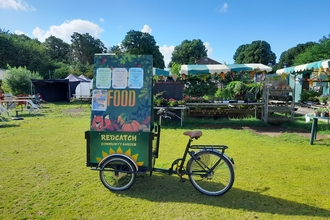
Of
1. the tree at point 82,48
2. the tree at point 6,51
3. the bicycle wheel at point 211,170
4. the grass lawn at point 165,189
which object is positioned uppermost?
the tree at point 82,48

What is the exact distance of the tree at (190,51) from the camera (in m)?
53.6

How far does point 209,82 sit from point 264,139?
5.73 metres

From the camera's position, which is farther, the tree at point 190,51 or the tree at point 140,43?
the tree at point 190,51

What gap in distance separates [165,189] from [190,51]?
52964mm

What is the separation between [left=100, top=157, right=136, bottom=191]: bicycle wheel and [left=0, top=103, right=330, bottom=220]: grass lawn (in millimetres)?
102

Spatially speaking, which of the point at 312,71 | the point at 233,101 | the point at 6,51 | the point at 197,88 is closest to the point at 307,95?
the point at 312,71

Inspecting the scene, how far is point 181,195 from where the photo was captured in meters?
3.17

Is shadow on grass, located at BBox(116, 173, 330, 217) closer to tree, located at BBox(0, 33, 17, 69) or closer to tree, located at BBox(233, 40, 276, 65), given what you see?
tree, located at BBox(0, 33, 17, 69)

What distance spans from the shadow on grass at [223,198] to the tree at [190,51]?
166ft

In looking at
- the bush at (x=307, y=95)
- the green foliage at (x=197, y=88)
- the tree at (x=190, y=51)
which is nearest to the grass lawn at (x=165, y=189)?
the green foliage at (x=197, y=88)

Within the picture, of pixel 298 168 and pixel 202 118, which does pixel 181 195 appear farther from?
pixel 202 118

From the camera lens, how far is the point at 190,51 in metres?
53.8

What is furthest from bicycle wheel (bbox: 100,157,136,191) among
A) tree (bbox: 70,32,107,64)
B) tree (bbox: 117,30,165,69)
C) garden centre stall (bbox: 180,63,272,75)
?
tree (bbox: 70,32,107,64)

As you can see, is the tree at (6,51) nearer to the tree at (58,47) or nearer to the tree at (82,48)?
the tree at (82,48)
